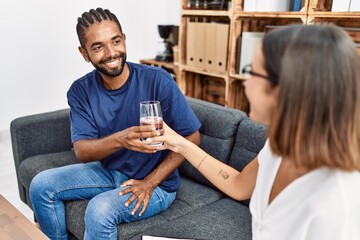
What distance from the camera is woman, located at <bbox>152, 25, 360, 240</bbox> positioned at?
73 centimetres

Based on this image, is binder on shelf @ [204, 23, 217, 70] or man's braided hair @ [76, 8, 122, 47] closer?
man's braided hair @ [76, 8, 122, 47]

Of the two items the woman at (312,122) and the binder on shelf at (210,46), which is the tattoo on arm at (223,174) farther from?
the binder on shelf at (210,46)

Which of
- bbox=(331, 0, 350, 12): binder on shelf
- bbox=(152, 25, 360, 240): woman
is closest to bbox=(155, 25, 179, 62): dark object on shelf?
bbox=(331, 0, 350, 12): binder on shelf

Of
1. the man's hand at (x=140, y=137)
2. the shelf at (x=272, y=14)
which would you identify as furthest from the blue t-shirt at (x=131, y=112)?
the shelf at (x=272, y=14)

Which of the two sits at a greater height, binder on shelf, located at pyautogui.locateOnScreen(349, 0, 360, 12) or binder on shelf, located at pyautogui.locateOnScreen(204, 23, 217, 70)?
binder on shelf, located at pyautogui.locateOnScreen(349, 0, 360, 12)

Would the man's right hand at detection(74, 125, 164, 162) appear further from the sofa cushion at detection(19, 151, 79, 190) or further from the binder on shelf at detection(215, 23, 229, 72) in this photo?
the binder on shelf at detection(215, 23, 229, 72)

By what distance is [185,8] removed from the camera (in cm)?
289

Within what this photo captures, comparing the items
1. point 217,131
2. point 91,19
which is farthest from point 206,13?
point 91,19

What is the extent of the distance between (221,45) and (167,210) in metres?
1.47

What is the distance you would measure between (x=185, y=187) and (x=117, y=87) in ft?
2.06

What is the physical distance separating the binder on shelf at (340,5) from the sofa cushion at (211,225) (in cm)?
122

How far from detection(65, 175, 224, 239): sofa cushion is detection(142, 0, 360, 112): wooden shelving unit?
99 centimetres

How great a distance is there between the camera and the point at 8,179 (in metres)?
2.75

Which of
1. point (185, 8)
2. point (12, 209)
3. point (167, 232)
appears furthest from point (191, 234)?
point (185, 8)
